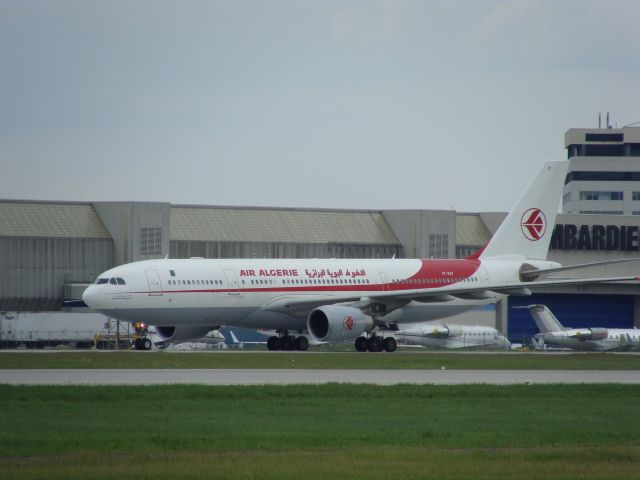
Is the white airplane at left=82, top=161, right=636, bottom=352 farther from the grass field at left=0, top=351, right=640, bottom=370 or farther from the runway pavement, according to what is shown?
the runway pavement

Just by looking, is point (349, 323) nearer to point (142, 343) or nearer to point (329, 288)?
point (329, 288)

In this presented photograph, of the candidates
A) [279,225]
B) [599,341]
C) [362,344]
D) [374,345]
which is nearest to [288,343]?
[362,344]

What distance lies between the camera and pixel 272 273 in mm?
55469

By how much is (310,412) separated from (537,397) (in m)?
6.61

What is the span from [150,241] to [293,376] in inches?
1713

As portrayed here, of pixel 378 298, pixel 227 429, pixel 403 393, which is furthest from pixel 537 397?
pixel 378 298

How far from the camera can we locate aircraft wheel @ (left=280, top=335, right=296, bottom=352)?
187 feet

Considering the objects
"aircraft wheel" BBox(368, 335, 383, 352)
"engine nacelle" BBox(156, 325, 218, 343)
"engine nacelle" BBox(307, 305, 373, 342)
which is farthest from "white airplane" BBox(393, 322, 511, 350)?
"engine nacelle" BBox(156, 325, 218, 343)

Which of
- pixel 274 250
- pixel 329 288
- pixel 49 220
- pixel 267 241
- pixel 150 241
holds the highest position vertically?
pixel 49 220

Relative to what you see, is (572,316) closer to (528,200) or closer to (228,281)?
(528,200)

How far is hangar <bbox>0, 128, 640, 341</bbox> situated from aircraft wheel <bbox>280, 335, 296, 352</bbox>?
2240cm

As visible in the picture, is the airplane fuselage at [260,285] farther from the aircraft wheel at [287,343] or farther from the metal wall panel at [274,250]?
the metal wall panel at [274,250]

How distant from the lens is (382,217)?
87750mm

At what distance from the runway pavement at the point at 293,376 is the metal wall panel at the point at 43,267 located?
40.2 meters
